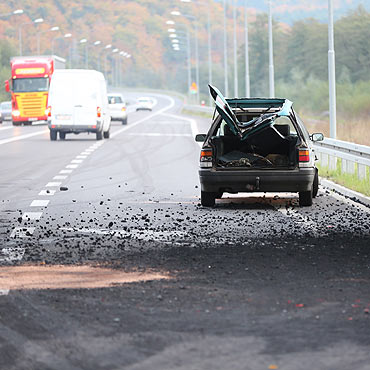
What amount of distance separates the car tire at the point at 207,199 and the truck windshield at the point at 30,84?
44.5m

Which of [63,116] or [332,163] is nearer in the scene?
[332,163]

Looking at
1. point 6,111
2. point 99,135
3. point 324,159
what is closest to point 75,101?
point 99,135

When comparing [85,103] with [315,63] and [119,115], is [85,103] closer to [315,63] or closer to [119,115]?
[119,115]

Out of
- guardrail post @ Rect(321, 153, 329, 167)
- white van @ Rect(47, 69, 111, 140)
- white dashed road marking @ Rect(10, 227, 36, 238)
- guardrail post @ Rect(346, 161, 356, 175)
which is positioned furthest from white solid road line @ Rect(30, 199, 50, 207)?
white van @ Rect(47, 69, 111, 140)

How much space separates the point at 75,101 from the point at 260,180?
25.5 m

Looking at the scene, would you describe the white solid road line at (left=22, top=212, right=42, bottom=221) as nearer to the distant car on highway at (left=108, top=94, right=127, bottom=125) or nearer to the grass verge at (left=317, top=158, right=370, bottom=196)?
the grass verge at (left=317, top=158, right=370, bottom=196)

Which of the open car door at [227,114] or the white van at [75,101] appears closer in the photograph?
the open car door at [227,114]

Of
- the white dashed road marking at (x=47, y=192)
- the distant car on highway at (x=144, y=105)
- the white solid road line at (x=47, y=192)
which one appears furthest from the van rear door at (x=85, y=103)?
the distant car on highway at (x=144, y=105)

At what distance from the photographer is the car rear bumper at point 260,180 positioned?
1595 cm

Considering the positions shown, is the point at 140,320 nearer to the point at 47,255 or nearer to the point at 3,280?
the point at 3,280

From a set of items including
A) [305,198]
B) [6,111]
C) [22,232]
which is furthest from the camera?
[6,111]

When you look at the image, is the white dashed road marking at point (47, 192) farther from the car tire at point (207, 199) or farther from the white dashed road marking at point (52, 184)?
the car tire at point (207, 199)

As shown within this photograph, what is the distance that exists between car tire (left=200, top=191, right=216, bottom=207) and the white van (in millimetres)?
24670

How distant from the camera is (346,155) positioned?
20500 mm
